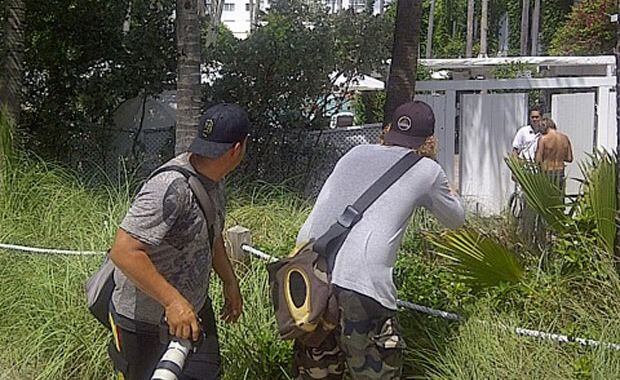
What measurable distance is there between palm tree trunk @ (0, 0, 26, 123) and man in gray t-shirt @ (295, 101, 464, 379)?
19.8 ft

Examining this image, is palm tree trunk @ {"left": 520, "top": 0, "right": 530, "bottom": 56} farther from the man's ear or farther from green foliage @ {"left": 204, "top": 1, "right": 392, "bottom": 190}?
the man's ear

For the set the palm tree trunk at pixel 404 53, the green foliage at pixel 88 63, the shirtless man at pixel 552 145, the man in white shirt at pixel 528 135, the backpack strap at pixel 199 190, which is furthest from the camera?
the green foliage at pixel 88 63

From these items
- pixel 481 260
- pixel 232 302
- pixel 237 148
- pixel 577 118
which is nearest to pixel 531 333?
pixel 481 260

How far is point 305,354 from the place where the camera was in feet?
13.8

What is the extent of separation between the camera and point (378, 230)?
3.82 metres

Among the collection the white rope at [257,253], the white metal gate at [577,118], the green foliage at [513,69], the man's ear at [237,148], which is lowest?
the white rope at [257,253]

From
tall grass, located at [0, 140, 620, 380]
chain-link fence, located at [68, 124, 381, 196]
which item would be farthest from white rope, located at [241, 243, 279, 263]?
chain-link fence, located at [68, 124, 381, 196]

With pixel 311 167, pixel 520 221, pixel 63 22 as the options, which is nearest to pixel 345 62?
pixel 311 167

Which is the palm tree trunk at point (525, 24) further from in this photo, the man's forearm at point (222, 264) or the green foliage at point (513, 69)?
the man's forearm at point (222, 264)

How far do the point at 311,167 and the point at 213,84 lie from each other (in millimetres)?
1705

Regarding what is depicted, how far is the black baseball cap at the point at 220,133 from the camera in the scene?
361 centimetres

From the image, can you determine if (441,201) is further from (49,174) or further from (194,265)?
(49,174)

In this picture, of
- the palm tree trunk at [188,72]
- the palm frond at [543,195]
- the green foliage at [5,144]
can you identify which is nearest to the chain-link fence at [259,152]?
the green foliage at [5,144]

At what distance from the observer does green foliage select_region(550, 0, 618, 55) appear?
1141 inches
